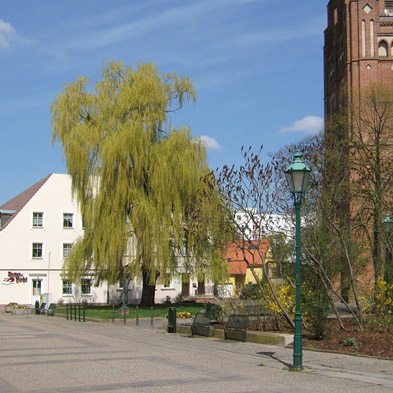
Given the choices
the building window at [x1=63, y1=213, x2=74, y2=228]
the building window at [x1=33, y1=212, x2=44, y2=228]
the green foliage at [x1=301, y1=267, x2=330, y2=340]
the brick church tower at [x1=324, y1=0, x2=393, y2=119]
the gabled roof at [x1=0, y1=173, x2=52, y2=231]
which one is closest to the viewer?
the green foliage at [x1=301, y1=267, x2=330, y2=340]

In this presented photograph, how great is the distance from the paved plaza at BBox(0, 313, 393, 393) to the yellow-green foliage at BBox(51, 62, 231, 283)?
15181mm

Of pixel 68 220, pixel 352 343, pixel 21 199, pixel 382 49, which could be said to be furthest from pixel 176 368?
pixel 21 199

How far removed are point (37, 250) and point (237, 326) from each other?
35836mm

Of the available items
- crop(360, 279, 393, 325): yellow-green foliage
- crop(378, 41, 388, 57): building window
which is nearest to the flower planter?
crop(360, 279, 393, 325): yellow-green foliage

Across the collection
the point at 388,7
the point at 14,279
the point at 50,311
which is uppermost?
the point at 388,7

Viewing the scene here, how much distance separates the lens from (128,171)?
3488cm

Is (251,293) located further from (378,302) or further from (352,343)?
(352,343)

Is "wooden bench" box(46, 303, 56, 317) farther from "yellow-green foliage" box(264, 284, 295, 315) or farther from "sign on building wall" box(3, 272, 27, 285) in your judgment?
"yellow-green foliage" box(264, 284, 295, 315)

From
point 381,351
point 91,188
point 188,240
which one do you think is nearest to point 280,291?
point 381,351

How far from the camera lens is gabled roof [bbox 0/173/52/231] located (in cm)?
5125

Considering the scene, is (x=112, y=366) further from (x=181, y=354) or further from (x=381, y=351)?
(x=381, y=351)

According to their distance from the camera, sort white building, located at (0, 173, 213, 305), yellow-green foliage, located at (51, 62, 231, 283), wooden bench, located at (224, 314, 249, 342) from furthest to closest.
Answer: white building, located at (0, 173, 213, 305)
yellow-green foliage, located at (51, 62, 231, 283)
wooden bench, located at (224, 314, 249, 342)

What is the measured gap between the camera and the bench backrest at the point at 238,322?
17417 millimetres

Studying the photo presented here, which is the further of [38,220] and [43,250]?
[38,220]
